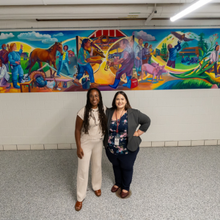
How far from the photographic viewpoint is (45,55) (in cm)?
335

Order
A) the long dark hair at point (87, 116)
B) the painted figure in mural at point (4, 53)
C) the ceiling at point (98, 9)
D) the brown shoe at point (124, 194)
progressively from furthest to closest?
the painted figure in mural at point (4, 53) < the ceiling at point (98, 9) < the brown shoe at point (124, 194) < the long dark hair at point (87, 116)

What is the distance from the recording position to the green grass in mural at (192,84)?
11.6 ft

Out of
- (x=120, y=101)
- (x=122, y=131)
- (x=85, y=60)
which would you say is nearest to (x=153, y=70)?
(x=85, y=60)

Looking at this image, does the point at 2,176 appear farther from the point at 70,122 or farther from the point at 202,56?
the point at 202,56

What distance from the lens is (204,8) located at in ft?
8.86

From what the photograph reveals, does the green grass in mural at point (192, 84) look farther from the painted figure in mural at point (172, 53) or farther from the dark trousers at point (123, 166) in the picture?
the dark trousers at point (123, 166)

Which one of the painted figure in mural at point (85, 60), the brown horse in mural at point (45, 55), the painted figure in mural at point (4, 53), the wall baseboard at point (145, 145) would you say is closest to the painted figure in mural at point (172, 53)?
the painted figure in mural at point (85, 60)

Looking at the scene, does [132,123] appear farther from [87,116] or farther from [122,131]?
[87,116]

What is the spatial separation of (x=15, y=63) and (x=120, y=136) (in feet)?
8.54

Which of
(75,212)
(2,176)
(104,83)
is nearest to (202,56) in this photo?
(104,83)

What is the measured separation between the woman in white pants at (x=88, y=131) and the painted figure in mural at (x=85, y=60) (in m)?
1.43

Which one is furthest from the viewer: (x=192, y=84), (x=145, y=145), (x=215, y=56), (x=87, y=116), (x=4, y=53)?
(x=145, y=145)

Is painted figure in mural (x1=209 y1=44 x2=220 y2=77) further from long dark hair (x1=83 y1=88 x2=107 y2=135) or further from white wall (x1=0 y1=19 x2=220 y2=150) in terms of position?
long dark hair (x1=83 y1=88 x2=107 y2=135)

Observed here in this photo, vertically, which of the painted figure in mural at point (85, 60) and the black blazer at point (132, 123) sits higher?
the painted figure in mural at point (85, 60)
